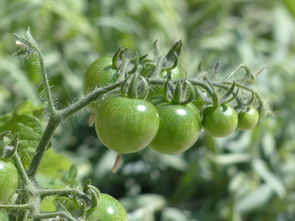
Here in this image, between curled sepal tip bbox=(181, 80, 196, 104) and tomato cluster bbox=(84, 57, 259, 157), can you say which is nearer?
tomato cluster bbox=(84, 57, 259, 157)

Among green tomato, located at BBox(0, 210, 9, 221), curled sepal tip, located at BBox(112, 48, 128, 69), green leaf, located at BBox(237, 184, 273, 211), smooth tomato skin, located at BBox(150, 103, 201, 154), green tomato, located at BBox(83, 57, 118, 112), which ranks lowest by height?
green leaf, located at BBox(237, 184, 273, 211)

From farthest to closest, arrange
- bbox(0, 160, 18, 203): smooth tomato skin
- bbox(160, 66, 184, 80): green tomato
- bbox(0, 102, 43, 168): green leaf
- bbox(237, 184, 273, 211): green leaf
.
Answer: bbox(237, 184, 273, 211): green leaf, bbox(0, 102, 43, 168): green leaf, bbox(160, 66, 184, 80): green tomato, bbox(0, 160, 18, 203): smooth tomato skin

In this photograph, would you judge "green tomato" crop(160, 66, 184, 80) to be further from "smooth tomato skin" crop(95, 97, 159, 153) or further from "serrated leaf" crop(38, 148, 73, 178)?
"serrated leaf" crop(38, 148, 73, 178)

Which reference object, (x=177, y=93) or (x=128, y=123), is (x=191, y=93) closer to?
(x=177, y=93)

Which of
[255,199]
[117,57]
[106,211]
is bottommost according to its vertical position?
[255,199]

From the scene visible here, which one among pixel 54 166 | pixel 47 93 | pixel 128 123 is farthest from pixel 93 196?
pixel 54 166

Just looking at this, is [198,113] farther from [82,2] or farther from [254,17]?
[254,17]

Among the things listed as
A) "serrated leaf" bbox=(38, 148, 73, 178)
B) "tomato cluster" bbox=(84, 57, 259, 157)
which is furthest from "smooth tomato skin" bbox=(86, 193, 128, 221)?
"serrated leaf" bbox=(38, 148, 73, 178)
